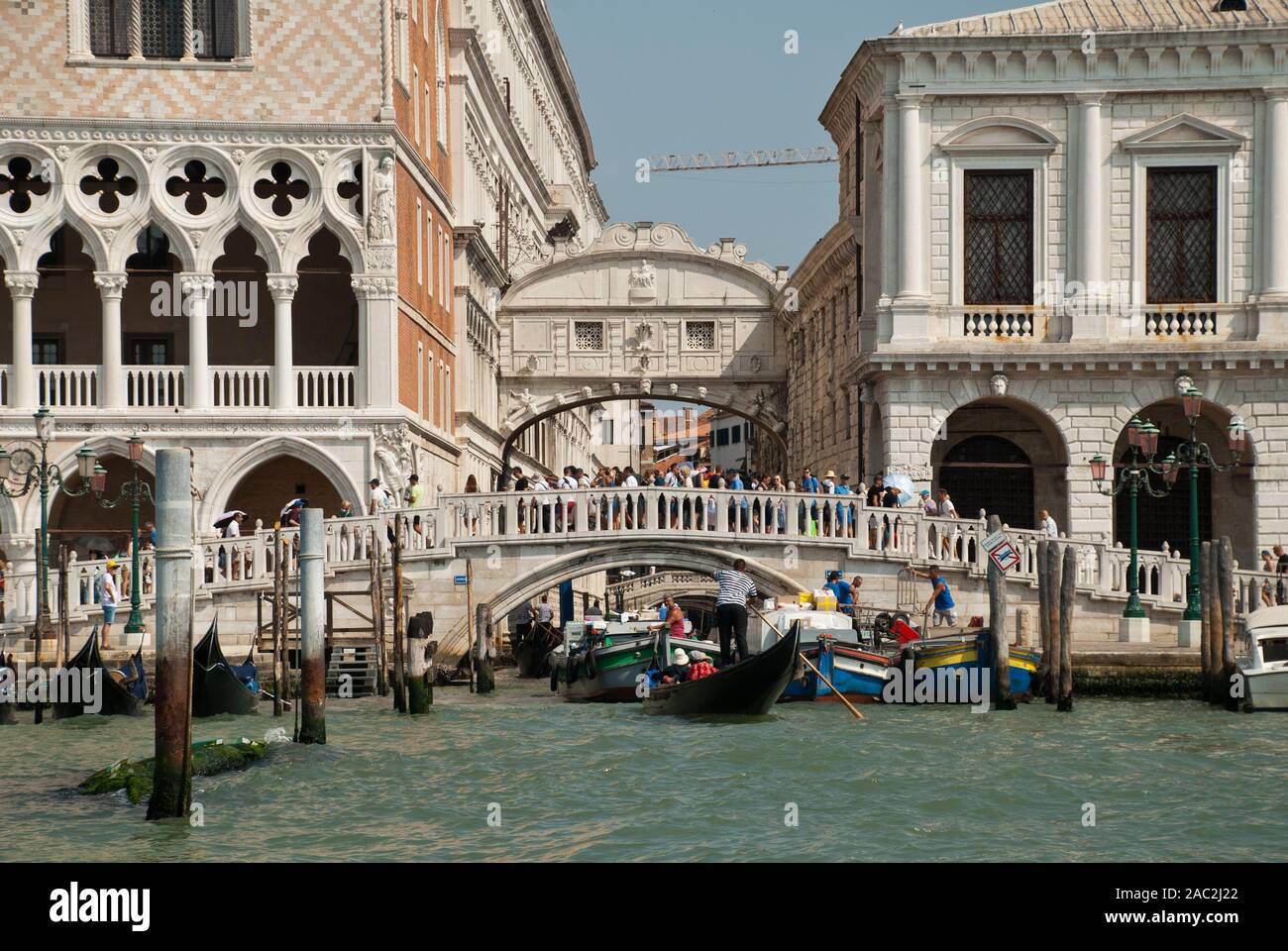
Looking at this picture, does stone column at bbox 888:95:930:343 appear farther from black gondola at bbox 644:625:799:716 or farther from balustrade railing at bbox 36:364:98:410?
balustrade railing at bbox 36:364:98:410

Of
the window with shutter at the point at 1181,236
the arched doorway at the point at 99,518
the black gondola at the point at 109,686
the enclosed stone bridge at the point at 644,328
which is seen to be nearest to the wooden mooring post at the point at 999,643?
the window with shutter at the point at 1181,236

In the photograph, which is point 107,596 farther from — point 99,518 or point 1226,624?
point 1226,624

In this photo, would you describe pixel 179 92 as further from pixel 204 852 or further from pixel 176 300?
pixel 204 852

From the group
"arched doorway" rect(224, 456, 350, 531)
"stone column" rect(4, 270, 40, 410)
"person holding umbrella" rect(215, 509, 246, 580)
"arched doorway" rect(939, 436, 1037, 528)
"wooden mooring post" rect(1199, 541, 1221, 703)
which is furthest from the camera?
"arched doorway" rect(224, 456, 350, 531)

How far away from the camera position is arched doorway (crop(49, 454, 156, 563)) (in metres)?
26.9

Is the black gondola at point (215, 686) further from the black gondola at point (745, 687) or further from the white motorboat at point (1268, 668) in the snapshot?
the white motorboat at point (1268, 668)

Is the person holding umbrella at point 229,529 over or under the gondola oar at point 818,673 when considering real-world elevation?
over

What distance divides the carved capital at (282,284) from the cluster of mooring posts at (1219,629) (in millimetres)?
11865

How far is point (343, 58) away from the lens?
25.9 m

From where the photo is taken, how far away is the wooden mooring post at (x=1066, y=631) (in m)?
19.5

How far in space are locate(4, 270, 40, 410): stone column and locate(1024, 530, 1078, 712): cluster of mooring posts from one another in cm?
1244

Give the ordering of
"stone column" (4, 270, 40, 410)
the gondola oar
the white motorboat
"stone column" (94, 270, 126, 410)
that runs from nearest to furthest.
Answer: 1. the gondola oar
2. the white motorboat
3. "stone column" (4, 270, 40, 410)
4. "stone column" (94, 270, 126, 410)

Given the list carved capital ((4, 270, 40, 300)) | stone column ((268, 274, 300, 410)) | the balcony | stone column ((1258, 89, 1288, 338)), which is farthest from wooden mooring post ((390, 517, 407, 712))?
stone column ((1258, 89, 1288, 338))
